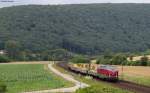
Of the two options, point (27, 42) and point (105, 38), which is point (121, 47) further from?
point (27, 42)

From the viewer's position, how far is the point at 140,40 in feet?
616

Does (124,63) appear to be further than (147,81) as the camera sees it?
Yes

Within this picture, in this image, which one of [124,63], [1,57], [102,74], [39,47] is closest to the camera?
[102,74]

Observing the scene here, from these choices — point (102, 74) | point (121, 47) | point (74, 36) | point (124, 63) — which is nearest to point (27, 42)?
point (74, 36)

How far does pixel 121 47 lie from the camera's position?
616ft

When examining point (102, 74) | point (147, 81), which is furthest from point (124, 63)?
point (147, 81)

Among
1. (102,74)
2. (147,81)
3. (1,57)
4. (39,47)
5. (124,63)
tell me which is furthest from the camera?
(39,47)

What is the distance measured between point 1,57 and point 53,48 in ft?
114

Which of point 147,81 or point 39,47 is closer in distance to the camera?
point 147,81

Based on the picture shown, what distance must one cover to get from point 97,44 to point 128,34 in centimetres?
1459

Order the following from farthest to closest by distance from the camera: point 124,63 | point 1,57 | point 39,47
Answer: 1. point 39,47
2. point 1,57
3. point 124,63

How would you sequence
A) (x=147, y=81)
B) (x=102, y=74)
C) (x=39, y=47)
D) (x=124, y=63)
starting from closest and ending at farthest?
(x=147, y=81) < (x=102, y=74) < (x=124, y=63) < (x=39, y=47)

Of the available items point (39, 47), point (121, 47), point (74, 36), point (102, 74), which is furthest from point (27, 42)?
point (102, 74)

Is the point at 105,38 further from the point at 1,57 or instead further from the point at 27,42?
the point at 1,57
